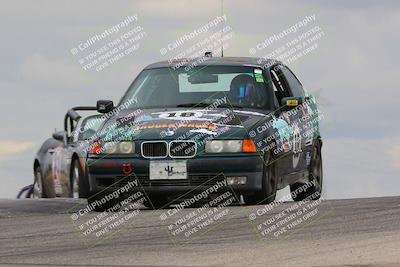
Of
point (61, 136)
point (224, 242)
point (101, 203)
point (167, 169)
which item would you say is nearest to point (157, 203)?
point (101, 203)

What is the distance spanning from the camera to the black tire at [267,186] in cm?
1252

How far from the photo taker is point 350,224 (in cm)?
1059

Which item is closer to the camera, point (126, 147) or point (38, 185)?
point (126, 147)

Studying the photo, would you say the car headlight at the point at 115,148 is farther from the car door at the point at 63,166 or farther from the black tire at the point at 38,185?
the black tire at the point at 38,185

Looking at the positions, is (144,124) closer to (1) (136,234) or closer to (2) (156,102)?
(2) (156,102)

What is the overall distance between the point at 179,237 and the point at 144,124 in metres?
2.82

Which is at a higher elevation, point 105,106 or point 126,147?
point 105,106

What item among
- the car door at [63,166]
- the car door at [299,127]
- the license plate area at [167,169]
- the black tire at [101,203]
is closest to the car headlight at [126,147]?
the license plate area at [167,169]

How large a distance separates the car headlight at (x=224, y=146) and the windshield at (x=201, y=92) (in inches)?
39.6

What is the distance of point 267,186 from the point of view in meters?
12.6

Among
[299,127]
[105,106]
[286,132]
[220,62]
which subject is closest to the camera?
[286,132]

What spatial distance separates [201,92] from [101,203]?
1.73 meters

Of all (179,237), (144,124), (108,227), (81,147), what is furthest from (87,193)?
(81,147)

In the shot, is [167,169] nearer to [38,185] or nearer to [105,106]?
[105,106]
